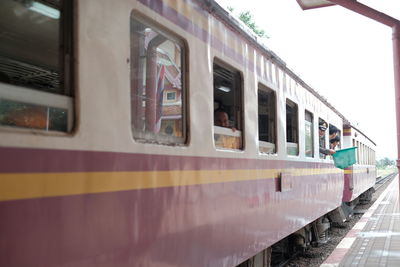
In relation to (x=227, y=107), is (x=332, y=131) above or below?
above

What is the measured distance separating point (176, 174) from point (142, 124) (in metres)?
0.43

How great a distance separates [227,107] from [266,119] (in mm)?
1021

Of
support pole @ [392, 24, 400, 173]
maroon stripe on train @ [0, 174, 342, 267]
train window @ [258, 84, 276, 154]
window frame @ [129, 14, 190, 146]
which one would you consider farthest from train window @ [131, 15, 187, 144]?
support pole @ [392, 24, 400, 173]

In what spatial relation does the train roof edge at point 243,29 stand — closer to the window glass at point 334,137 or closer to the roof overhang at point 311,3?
the roof overhang at point 311,3

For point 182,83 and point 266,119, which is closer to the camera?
point 182,83

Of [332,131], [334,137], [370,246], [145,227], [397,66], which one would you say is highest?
[397,66]

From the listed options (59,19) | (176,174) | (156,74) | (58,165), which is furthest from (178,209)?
(59,19)

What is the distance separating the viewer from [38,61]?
208 cm

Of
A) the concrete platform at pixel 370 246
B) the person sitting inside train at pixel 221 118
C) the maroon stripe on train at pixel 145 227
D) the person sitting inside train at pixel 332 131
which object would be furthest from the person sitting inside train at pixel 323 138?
the person sitting inside train at pixel 221 118

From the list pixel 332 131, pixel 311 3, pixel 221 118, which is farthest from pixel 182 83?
pixel 332 131

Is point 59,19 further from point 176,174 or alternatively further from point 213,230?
point 213,230

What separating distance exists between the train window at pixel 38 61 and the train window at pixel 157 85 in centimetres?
52

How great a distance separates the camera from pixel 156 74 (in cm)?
276

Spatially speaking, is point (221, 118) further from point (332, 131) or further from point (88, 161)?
point (332, 131)
